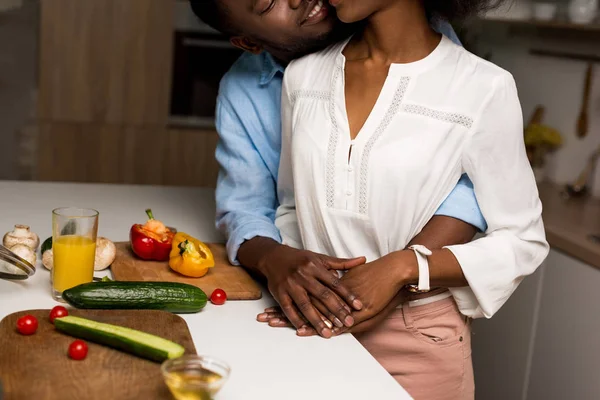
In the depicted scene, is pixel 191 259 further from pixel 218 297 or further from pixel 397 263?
pixel 397 263

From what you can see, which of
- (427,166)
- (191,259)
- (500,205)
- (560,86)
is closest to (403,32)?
(427,166)

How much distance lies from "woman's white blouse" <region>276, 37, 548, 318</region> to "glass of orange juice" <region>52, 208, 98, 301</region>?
15.4 inches

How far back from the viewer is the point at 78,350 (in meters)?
1.19

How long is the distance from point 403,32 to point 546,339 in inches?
47.9

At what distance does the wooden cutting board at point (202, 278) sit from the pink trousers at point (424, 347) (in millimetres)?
232

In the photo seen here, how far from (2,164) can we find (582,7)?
2.78m

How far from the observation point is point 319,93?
5.27 ft

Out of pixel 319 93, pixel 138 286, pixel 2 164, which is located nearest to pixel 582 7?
pixel 319 93

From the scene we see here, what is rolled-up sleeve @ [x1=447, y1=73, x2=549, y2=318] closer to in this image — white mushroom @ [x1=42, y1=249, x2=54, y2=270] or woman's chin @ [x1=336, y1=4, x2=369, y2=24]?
woman's chin @ [x1=336, y1=4, x2=369, y2=24]

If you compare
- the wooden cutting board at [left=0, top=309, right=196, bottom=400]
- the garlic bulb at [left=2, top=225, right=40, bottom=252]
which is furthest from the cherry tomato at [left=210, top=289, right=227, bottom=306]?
the garlic bulb at [left=2, top=225, right=40, bottom=252]

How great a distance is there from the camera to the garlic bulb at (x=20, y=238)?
1608mm

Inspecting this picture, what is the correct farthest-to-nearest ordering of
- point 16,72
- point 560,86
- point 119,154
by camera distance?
1. point 119,154
2. point 16,72
3. point 560,86

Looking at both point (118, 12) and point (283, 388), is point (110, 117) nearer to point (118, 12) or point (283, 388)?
point (118, 12)

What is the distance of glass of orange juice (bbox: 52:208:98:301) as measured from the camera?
140 centimetres
